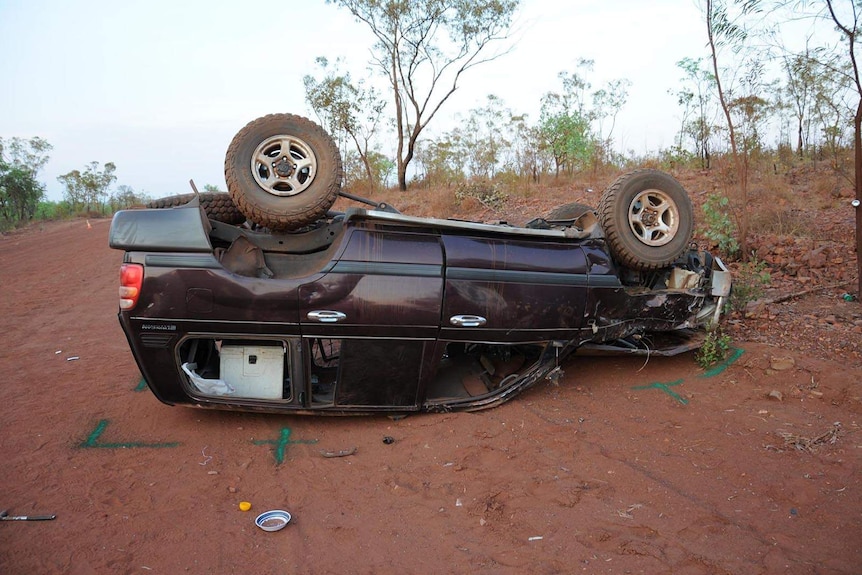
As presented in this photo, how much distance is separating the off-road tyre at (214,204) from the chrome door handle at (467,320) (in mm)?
1972

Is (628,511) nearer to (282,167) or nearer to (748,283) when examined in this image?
(282,167)

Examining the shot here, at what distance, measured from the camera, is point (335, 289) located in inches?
157

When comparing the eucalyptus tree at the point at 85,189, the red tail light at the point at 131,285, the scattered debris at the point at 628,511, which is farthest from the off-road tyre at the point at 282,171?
the eucalyptus tree at the point at 85,189

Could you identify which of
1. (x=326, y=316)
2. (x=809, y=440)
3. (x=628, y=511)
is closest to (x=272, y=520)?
(x=326, y=316)

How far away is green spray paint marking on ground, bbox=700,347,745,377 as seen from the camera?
5.21 meters

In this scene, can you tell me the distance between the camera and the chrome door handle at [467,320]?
4176 millimetres

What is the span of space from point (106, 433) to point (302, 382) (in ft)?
5.00

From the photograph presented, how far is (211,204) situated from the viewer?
4.61 metres

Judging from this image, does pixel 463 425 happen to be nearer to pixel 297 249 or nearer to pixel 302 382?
pixel 302 382

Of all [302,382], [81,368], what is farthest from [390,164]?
[302,382]

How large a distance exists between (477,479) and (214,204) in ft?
9.62

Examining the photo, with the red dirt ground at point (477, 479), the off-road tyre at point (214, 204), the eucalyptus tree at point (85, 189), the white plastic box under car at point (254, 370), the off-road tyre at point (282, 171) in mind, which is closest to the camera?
the red dirt ground at point (477, 479)

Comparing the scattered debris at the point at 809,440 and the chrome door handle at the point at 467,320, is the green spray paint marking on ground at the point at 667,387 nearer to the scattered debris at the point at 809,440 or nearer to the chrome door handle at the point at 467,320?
the scattered debris at the point at 809,440

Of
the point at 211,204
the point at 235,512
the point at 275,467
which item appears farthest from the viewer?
the point at 211,204
